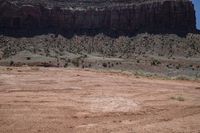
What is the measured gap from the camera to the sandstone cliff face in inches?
3147

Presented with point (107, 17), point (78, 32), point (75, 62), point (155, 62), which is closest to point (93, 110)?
point (75, 62)

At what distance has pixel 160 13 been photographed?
80938 mm

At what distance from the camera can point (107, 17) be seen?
3248 inches

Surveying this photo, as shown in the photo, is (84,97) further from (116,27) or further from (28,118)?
(116,27)

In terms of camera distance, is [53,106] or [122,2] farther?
[122,2]

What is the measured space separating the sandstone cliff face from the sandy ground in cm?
5438

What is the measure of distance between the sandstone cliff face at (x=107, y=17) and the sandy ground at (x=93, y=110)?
54385 mm

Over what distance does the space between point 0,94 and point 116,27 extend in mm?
60675

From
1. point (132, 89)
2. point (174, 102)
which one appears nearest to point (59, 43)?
point (132, 89)

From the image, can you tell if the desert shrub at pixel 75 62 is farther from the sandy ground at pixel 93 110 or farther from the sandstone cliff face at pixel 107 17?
the sandy ground at pixel 93 110

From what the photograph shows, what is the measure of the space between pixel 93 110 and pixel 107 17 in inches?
2538

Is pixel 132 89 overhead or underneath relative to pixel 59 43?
overhead

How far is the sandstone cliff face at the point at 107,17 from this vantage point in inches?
3147

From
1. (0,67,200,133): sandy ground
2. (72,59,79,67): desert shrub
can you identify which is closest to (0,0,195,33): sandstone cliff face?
(72,59,79,67): desert shrub
